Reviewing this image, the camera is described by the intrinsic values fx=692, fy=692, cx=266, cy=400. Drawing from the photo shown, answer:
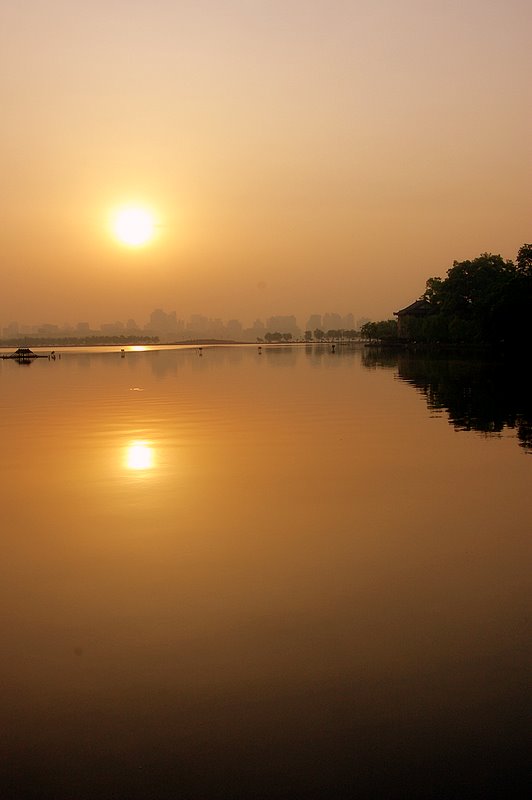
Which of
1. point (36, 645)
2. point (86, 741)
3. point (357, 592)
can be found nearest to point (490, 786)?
point (86, 741)

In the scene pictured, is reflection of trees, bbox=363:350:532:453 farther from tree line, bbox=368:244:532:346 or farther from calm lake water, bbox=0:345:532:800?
tree line, bbox=368:244:532:346

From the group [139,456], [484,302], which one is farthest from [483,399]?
[484,302]

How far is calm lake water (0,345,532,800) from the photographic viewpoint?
648cm

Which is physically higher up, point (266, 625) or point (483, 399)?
point (266, 625)

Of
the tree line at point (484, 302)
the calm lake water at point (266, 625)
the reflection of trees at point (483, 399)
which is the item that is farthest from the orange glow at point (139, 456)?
the tree line at point (484, 302)

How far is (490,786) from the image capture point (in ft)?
20.0

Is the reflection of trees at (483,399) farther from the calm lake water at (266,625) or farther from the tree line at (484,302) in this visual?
the tree line at (484,302)

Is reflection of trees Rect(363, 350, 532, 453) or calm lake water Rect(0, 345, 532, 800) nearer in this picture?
calm lake water Rect(0, 345, 532, 800)

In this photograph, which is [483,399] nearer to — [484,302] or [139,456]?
[139,456]

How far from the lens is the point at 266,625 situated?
959 centimetres

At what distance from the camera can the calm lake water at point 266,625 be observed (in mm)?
6484

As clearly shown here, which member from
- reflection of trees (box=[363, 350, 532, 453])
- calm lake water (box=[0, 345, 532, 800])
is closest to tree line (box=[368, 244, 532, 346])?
reflection of trees (box=[363, 350, 532, 453])

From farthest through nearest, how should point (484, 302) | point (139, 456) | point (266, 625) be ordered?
point (484, 302) < point (139, 456) < point (266, 625)

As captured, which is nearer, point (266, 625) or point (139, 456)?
point (266, 625)
